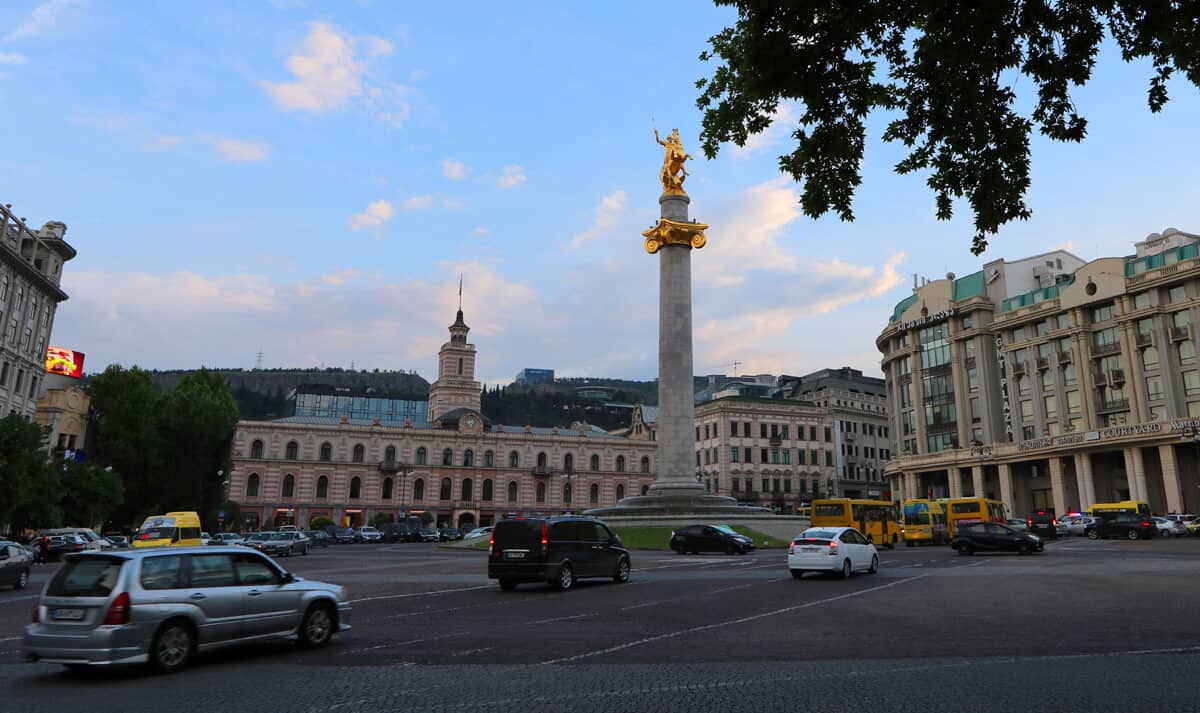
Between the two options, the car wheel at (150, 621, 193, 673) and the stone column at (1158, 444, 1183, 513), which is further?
the stone column at (1158, 444, 1183, 513)

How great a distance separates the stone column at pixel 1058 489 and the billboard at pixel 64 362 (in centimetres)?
9129

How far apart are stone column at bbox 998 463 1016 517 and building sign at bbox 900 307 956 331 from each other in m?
16.6

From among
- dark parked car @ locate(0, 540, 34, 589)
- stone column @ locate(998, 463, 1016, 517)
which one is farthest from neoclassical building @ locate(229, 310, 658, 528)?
dark parked car @ locate(0, 540, 34, 589)

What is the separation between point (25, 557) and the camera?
2481 cm

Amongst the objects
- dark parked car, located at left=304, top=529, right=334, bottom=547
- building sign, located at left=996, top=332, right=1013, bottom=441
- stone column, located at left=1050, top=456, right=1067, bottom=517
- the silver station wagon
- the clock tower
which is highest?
the clock tower

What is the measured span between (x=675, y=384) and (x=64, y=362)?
62.5 meters

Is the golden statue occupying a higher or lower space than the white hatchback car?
higher

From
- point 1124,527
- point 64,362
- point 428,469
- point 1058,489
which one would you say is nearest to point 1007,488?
A: point 1058,489

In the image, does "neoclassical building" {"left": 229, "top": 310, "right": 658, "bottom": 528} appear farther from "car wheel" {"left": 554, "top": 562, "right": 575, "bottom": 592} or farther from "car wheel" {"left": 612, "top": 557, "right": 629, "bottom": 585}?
"car wheel" {"left": 554, "top": 562, "right": 575, "bottom": 592}

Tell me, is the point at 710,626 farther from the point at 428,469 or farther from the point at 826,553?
the point at 428,469

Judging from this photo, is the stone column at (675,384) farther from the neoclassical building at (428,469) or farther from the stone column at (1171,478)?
the neoclassical building at (428,469)

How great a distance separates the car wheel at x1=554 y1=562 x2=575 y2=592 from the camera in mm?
21094

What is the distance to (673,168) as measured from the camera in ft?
166

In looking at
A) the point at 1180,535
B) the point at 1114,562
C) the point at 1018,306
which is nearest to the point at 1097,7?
the point at 1114,562
